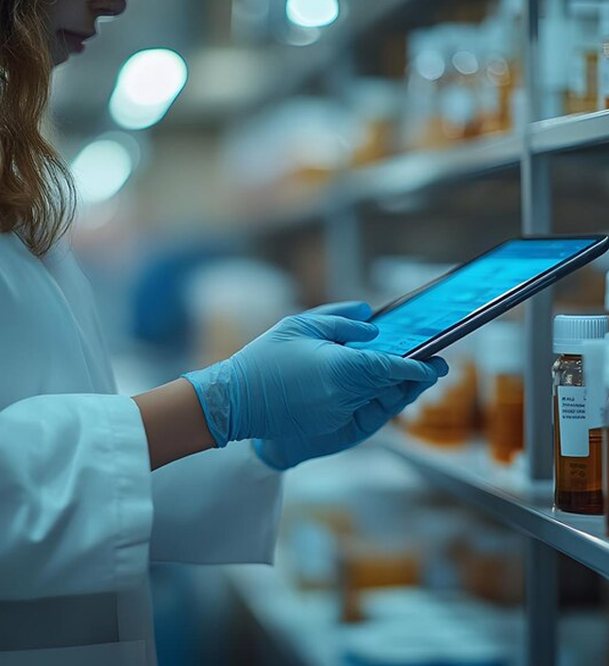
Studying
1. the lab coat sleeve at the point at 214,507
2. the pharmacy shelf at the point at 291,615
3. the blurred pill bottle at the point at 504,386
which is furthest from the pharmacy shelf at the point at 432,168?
the pharmacy shelf at the point at 291,615

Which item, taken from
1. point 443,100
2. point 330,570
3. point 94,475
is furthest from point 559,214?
point 94,475

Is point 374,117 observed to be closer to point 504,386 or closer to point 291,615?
point 504,386

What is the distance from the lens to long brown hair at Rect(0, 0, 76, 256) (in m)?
1.08

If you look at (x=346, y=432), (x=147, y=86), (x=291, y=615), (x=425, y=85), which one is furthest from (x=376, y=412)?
(x=147, y=86)

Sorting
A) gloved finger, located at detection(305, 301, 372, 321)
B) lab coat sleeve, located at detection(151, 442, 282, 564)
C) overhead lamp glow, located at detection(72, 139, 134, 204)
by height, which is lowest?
lab coat sleeve, located at detection(151, 442, 282, 564)

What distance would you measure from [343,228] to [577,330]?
1462 millimetres

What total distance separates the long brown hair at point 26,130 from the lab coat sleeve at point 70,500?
26 centimetres

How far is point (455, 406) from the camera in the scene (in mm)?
1693

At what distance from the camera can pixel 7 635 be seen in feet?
3.42

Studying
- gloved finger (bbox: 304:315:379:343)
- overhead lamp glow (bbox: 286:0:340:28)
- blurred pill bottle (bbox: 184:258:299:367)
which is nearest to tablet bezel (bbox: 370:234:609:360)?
gloved finger (bbox: 304:315:379:343)

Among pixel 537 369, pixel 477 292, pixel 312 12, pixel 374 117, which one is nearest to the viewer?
pixel 477 292

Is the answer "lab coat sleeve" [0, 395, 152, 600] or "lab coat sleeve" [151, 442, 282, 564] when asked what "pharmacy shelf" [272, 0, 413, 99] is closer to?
"lab coat sleeve" [151, 442, 282, 564]

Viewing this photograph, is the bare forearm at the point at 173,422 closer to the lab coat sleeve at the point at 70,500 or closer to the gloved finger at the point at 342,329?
the lab coat sleeve at the point at 70,500

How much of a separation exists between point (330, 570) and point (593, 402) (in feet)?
4.11
